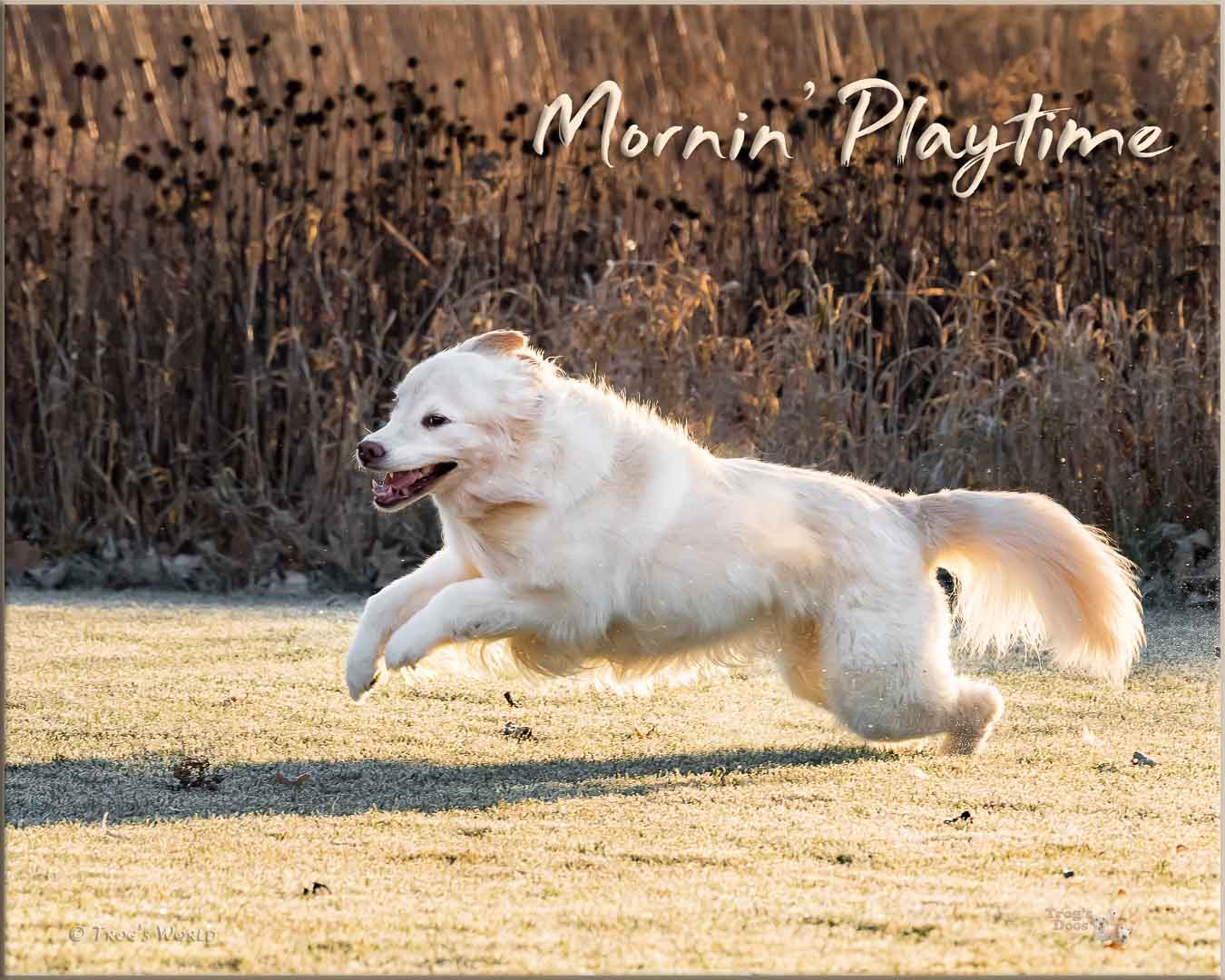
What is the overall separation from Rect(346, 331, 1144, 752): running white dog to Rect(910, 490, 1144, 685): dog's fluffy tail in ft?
0.53

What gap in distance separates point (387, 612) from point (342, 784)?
1.76 ft

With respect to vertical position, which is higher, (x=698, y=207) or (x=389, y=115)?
(x=389, y=115)

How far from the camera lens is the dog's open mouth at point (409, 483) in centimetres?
488

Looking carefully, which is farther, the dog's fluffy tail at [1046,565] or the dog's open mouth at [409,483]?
the dog's fluffy tail at [1046,565]

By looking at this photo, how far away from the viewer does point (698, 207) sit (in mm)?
9992

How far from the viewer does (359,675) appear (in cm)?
493

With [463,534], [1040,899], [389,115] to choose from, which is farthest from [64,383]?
[1040,899]

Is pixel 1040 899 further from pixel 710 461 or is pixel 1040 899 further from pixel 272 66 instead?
pixel 272 66

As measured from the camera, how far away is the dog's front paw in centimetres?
493

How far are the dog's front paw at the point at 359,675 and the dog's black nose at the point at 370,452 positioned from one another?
0.57 metres

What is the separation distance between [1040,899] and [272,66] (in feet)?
30.9

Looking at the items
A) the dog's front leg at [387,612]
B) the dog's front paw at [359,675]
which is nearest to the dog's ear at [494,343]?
the dog's front leg at [387,612]

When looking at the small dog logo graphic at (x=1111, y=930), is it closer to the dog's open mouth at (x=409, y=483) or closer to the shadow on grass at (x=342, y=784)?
the shadow on grass at (x=342, y=784)

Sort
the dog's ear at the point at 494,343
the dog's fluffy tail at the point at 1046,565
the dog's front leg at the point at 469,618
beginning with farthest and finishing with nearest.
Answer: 1. the dog's fluffy tail at the point at 1046,565
2. the dog's ear at the point at 494,343
3. the dog's front leg at the point at 469,618
